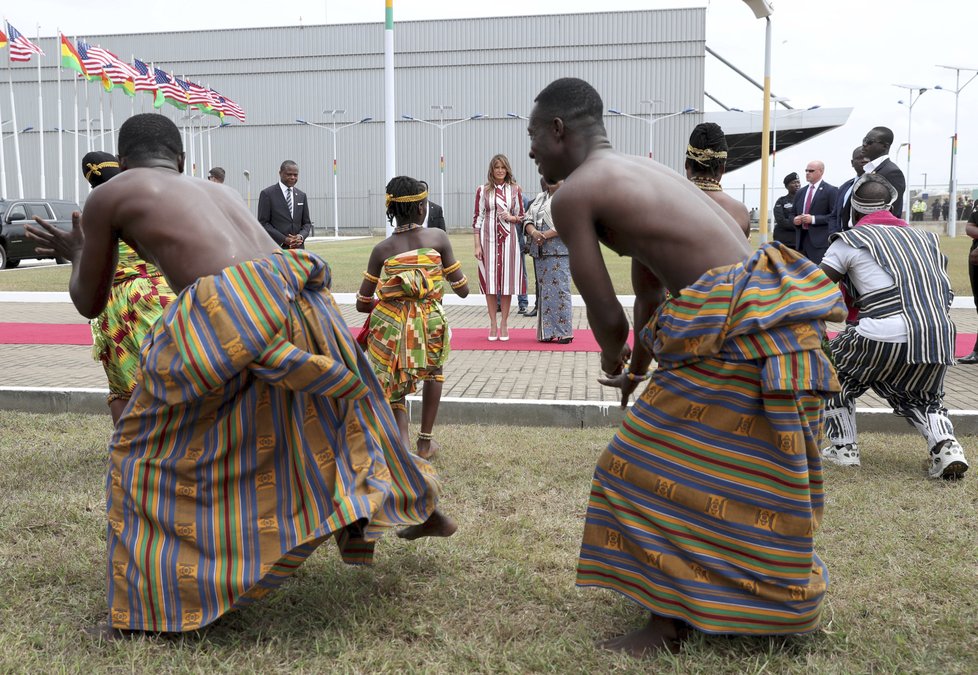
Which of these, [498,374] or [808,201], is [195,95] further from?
[498,374]

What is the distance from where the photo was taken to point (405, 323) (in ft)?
16.7

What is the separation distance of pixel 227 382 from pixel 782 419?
177 cm

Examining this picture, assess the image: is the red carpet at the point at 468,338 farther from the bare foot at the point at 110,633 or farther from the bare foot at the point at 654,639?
the bare foot at the point at 110,633

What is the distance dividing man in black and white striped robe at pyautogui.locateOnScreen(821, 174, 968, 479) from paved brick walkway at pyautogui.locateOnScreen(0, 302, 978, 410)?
5.20 feet

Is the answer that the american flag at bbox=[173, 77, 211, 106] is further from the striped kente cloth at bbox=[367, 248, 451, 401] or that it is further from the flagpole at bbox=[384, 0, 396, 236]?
the striped kente cloth at bbox=[367, 248, 451, 401]

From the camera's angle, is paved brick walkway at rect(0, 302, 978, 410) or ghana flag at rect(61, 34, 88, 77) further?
ghana flag at rect(61, 34, 88, 77)

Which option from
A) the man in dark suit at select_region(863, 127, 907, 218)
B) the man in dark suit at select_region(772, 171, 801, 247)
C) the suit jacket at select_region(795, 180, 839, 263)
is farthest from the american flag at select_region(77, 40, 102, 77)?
the man in dark suit at select_region(863, 127, 907, 218)

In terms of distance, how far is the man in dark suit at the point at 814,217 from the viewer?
33.6ft

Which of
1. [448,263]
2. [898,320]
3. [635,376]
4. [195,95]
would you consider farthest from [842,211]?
[195,95]

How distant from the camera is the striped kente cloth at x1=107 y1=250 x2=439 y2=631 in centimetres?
290

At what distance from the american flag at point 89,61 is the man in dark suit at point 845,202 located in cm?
2769

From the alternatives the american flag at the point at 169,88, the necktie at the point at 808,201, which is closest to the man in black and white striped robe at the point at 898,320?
the necktie at the point at 808,201

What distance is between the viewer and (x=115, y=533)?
303cm

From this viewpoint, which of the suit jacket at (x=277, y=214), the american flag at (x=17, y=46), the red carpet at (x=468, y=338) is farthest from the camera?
the american flag at (x=17, y=46)
